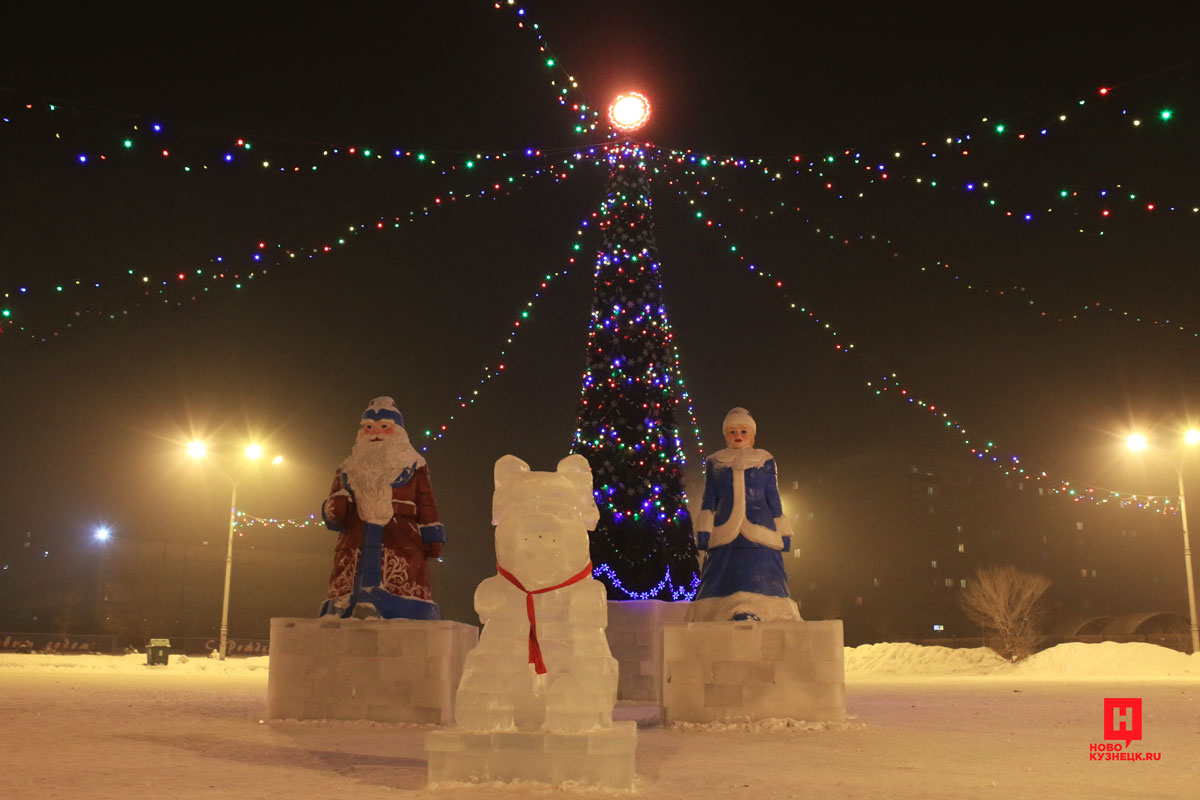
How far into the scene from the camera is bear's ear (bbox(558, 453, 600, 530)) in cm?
670

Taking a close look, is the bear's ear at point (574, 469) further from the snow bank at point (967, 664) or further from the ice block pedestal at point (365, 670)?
the snow bank at point (967, 664)

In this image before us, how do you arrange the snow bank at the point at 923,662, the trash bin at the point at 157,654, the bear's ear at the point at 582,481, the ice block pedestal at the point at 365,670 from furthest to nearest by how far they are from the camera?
1. the trash bin at the point at 157,654
2. the snow bank at the point at 923,662
3. the ice block pedestal at the point at 365,670
4. the bear's ear at the point at 582,481

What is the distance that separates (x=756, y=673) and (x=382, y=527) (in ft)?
13.9

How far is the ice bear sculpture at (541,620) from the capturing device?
6234 millimetres

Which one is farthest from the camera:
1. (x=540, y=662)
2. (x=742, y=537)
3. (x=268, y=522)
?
(x=268, y=522)

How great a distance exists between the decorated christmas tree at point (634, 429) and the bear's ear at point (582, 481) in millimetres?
9162

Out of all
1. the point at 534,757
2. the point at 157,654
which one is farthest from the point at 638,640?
the point at 157,654

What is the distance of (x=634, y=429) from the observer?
16.0 m

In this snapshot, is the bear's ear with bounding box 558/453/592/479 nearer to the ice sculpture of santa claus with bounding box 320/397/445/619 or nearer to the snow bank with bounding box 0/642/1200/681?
the ice sculpture of santa claus with bounding box 320/397/445/619

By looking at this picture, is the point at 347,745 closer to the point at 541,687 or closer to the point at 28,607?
the point at 541,687

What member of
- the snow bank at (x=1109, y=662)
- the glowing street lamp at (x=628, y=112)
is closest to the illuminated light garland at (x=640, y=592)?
the glowing street lamp at (x=628, y=112)

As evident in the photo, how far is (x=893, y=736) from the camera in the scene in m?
9.14

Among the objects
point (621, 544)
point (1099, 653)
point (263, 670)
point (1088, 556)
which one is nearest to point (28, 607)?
point (263, 670)

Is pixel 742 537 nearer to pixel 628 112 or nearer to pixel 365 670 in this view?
pixel 365 670
